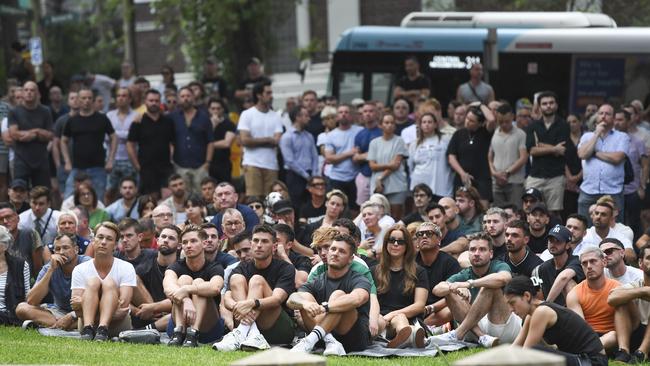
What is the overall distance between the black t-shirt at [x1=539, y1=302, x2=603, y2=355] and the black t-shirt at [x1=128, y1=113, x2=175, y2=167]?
9.60 metres

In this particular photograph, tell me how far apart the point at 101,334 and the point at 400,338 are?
2.83 metres

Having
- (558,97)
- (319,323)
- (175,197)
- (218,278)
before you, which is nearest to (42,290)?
(218,278)

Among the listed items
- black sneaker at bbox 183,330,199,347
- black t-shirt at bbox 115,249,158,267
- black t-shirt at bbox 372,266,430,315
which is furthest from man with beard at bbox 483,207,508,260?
black t-shirt at bbox 115,249,158,267

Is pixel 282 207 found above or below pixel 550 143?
below

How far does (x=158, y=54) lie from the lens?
131 feet

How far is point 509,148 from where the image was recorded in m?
18.4

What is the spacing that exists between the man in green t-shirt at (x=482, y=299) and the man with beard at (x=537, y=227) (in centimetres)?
176

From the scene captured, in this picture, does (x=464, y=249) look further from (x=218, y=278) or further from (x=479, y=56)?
(x=479, y=56)

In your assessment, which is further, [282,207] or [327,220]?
[327,220]

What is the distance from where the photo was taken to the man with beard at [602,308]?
41.8 ft

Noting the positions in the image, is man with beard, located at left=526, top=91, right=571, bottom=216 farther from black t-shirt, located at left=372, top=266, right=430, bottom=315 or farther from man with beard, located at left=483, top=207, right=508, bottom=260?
black t-shirt, located at left=372, top=266, right=430, bottom=315

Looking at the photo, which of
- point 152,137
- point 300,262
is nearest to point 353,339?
point 300,262

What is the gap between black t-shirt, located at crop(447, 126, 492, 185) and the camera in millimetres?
18594

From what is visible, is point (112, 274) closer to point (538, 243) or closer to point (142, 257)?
point (142, 257)
